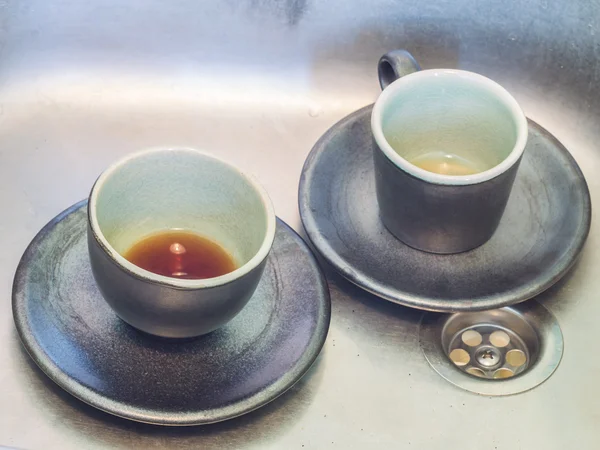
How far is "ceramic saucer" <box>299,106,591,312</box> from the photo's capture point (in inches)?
25.3

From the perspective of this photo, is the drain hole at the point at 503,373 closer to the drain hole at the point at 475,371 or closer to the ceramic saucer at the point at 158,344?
the drain hole at the point at 475,371

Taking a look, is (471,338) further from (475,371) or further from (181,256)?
(181,256)

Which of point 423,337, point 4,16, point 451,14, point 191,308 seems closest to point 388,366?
point 423,337

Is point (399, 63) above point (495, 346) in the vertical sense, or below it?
above

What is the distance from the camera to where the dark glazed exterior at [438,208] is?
0.63 m

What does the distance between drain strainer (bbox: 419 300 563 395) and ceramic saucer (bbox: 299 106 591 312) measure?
0.16ft

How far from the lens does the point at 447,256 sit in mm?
675

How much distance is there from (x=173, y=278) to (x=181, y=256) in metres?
0.10

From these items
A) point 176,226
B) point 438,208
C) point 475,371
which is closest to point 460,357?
point 475,371

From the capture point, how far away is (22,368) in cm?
63

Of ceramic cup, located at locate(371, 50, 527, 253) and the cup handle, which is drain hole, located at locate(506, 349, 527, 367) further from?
the cup handle

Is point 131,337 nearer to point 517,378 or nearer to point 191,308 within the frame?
point 191,308

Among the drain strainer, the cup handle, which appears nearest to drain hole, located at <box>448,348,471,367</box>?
the drain strainer

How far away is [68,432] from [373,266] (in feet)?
0.75
